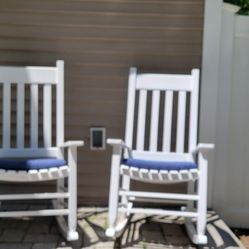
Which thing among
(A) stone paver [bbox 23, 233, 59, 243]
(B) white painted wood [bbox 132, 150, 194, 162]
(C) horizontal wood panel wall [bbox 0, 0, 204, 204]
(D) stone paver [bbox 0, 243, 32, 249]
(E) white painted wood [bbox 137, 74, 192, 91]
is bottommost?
(D) stone paver [bbox 0, 243, 32, 249]

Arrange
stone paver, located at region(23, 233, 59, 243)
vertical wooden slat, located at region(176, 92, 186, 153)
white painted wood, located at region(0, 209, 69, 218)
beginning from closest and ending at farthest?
1. white painted wood, located at region(0, 209, 69, 218)
2. stone paver, located at region(23, 233, 59, 243)
3. vertical wooden slat, located at region(176, 92, 186, 153)

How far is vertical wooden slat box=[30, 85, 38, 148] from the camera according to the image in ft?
10.3

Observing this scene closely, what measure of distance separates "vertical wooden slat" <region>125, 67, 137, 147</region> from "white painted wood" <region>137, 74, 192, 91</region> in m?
0.05

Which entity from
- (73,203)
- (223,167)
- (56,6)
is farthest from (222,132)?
(56,6)

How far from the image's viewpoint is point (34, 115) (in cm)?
318

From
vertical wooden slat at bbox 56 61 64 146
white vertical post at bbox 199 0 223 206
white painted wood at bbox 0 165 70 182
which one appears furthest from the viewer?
white vertical post at bbox 199 0 223 206

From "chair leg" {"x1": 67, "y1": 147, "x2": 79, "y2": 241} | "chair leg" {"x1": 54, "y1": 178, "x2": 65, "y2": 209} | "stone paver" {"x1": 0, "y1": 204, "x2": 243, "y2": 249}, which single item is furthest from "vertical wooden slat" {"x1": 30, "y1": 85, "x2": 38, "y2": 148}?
"stone paver" {"x1": 0, "y1": 204, "x2": 243, "y2": 249}

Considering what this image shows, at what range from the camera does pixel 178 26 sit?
3.41 meters

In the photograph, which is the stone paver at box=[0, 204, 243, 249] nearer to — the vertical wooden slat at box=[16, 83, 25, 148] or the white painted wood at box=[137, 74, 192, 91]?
the vertical wooden slat at box=[16, 83, 25, 148]

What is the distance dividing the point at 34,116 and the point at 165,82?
93 cm

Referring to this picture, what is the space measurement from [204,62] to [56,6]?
115cm

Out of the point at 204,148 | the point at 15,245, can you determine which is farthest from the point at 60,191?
the point at 204,148

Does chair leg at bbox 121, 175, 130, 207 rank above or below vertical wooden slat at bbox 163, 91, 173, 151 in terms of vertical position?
below

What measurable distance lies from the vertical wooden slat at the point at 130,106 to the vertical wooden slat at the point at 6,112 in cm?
80
